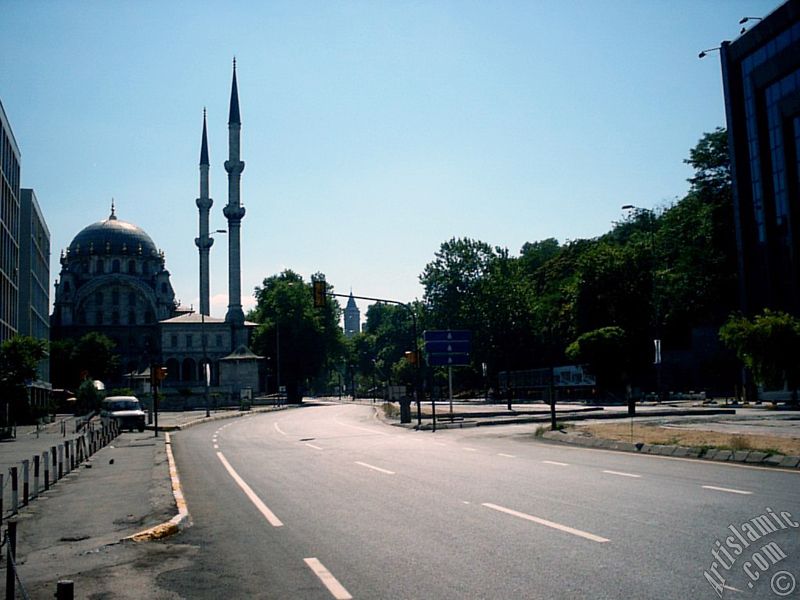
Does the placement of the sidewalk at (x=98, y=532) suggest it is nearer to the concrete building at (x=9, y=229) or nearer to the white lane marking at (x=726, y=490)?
the white lane marking at (x=726, y=490)

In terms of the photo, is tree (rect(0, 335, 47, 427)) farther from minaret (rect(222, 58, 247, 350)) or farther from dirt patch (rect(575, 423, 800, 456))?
minaret (rect(222, 58, 247, 350))

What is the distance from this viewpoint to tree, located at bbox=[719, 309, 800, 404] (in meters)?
39.6

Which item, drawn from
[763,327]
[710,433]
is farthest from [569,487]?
[763,327]

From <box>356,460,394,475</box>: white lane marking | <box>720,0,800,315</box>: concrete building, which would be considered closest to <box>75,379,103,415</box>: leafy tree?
<box>356,460,394,475</box>: white lane marking

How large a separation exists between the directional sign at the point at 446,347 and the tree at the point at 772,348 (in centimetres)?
1433

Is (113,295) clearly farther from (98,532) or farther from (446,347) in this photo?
(98,532)

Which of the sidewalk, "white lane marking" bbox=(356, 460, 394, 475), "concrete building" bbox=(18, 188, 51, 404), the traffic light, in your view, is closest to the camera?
Result: the sidewalk

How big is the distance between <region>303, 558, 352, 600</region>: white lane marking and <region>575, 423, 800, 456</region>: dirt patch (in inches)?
474

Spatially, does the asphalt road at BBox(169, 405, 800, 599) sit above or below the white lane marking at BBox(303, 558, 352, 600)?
below

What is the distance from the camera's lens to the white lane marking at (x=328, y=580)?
6.79 m

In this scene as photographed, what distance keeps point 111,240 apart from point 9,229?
69.4m

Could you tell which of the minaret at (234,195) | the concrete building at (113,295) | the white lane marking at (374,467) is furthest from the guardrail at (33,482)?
the concrete building at (113,295)

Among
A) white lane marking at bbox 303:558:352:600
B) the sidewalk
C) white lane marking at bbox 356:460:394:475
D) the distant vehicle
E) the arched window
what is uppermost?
the arched window

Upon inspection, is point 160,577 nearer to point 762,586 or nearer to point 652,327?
point 762,586
